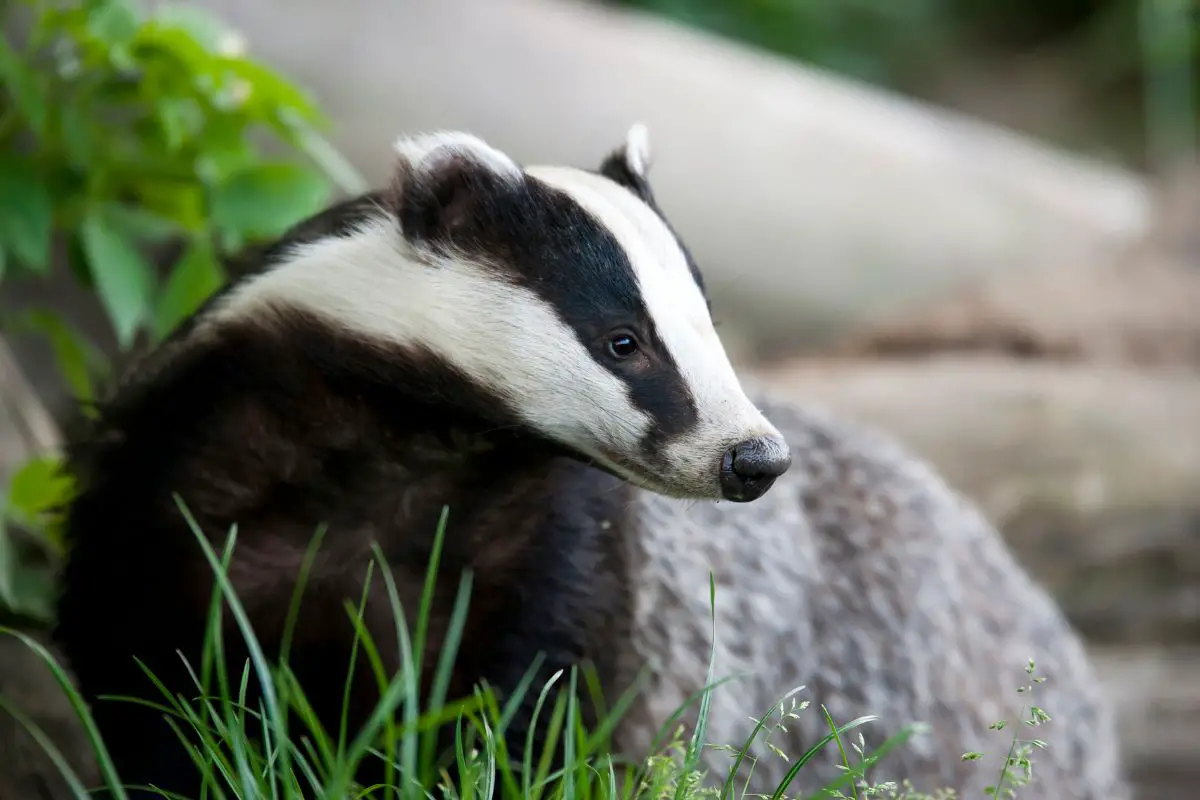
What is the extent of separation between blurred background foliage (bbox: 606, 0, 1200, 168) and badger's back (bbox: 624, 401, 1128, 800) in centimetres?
389

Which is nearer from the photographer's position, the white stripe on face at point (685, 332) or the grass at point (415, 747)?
the grass at point (415, 747)

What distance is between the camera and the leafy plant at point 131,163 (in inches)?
106

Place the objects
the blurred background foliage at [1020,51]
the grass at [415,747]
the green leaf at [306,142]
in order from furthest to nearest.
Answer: the blurred background foliage at [1020,51], the green leaf at [306,142], the grass at [415,747]

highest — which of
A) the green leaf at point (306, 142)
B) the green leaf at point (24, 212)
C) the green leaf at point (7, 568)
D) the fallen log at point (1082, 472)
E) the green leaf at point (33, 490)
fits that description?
the fallen log at point (1082, 472)

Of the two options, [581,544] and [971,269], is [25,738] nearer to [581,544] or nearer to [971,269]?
[581,544]

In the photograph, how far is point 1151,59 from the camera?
23.1 ft

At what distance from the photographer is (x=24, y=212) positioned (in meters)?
2.69

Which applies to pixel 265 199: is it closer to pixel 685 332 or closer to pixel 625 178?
pixel 625 178

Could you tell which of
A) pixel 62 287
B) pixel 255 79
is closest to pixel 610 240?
pixel 255 79

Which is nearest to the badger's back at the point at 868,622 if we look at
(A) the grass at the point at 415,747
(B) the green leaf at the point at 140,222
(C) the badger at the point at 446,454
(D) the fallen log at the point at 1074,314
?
(C) the badger at the point at 446,454

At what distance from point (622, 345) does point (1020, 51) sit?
21.9 feet

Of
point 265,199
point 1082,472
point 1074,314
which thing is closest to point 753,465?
point 265,199

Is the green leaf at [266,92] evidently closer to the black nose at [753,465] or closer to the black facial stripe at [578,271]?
the black facial stripe at [578,271]

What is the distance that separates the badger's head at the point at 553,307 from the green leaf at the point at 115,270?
712 millimetres
